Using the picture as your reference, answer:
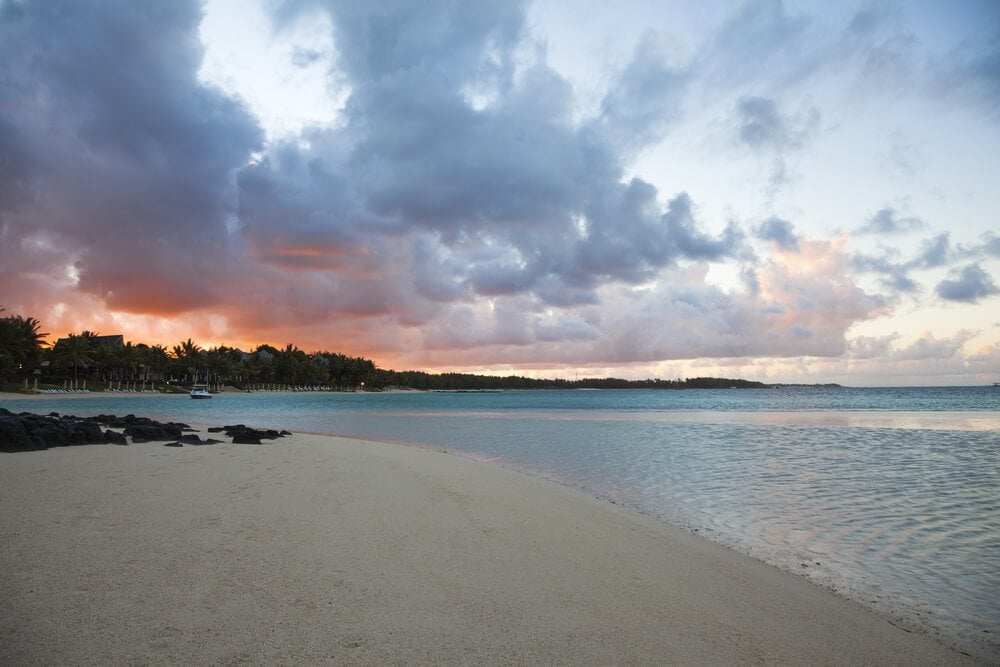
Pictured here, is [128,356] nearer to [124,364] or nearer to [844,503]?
[124,364]

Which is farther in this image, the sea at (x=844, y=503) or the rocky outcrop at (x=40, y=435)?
the rocky outcrop at (x=40, y=435)

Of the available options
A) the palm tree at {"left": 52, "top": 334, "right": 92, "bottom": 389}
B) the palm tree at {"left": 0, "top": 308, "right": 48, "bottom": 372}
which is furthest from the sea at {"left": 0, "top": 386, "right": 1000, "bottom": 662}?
the palm tree at {"left": 52, "top": 334, "right": 92, "bottom": 389}

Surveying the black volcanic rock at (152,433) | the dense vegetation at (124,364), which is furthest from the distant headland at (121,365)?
the black volcanic rock at (152,433)

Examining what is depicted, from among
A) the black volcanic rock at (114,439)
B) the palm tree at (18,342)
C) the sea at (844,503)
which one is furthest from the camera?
the palm tree at (18,342)

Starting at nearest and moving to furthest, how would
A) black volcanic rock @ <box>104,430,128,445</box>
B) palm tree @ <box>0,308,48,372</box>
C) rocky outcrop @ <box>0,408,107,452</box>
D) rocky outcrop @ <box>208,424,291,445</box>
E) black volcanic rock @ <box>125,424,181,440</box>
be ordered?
rocky outcrop @ <box>0,408,107,452</box>
black volcanic rock @ <box>104,430,128,445</box>
rocky outcrop @ <box>208,424,291,445</box>
black volcanic rock @ <box>125,424,181,440</box>
palm tree @ <box>0,308,48,372</box>

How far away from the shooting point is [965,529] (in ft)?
28.2

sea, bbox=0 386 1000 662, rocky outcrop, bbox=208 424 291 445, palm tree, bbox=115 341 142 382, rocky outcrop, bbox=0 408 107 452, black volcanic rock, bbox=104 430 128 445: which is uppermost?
palm tree, bbox=115 341 142 382

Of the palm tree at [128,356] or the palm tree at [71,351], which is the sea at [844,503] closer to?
the palm tree at [71,351]

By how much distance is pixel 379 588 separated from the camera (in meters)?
4.73

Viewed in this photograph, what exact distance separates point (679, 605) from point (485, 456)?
46.6 ft

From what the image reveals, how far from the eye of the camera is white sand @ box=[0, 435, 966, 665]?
12.2ft

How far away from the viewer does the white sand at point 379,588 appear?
3725 mm

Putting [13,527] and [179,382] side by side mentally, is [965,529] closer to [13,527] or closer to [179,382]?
[13,527]

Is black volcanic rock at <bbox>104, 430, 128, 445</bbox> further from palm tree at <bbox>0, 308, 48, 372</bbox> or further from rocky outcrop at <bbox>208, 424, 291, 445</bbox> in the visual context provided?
palm tree at <bbox>0, 308, 48, 372</bbox>
